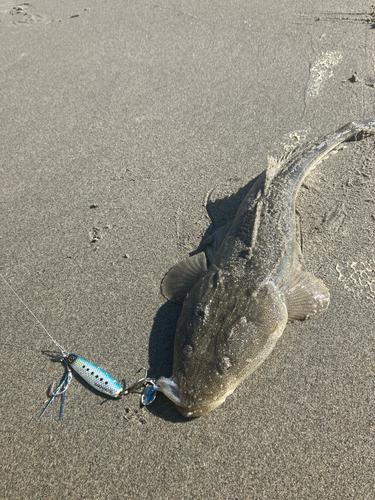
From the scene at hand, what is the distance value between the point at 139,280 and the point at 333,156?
9.62 ft

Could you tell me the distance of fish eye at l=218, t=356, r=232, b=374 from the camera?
2.57 m

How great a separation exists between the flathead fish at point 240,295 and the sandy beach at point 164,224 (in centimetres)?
23

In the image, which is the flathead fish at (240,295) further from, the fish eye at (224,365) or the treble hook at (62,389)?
the treble hook at (62,389)

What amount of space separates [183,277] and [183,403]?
1.19 m

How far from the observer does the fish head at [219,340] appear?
2.58 meters

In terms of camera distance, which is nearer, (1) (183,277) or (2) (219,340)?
(2) (219,340)

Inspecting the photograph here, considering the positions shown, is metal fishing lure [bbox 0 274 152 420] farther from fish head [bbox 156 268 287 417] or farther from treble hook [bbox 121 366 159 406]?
fish head [bbox 156 268 287 417]

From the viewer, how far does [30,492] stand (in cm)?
251

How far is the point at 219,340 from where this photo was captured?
2.66 metres

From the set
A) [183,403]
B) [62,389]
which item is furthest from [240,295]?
[62,389]

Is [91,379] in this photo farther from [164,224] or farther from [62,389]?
[164,224]

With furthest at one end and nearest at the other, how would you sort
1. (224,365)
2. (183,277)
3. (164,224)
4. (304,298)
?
(164,224)
(183,277)
(304,298)
(224,365)

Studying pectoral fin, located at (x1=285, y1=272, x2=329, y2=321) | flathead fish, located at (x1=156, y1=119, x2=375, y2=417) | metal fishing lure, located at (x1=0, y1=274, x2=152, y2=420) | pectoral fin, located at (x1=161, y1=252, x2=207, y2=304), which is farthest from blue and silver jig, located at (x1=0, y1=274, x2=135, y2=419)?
pectoral fin, located at (x1=285, y1=272, x2=329, y2=321)

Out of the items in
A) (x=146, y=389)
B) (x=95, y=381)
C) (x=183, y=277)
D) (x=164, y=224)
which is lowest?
(x=146, y=389)
